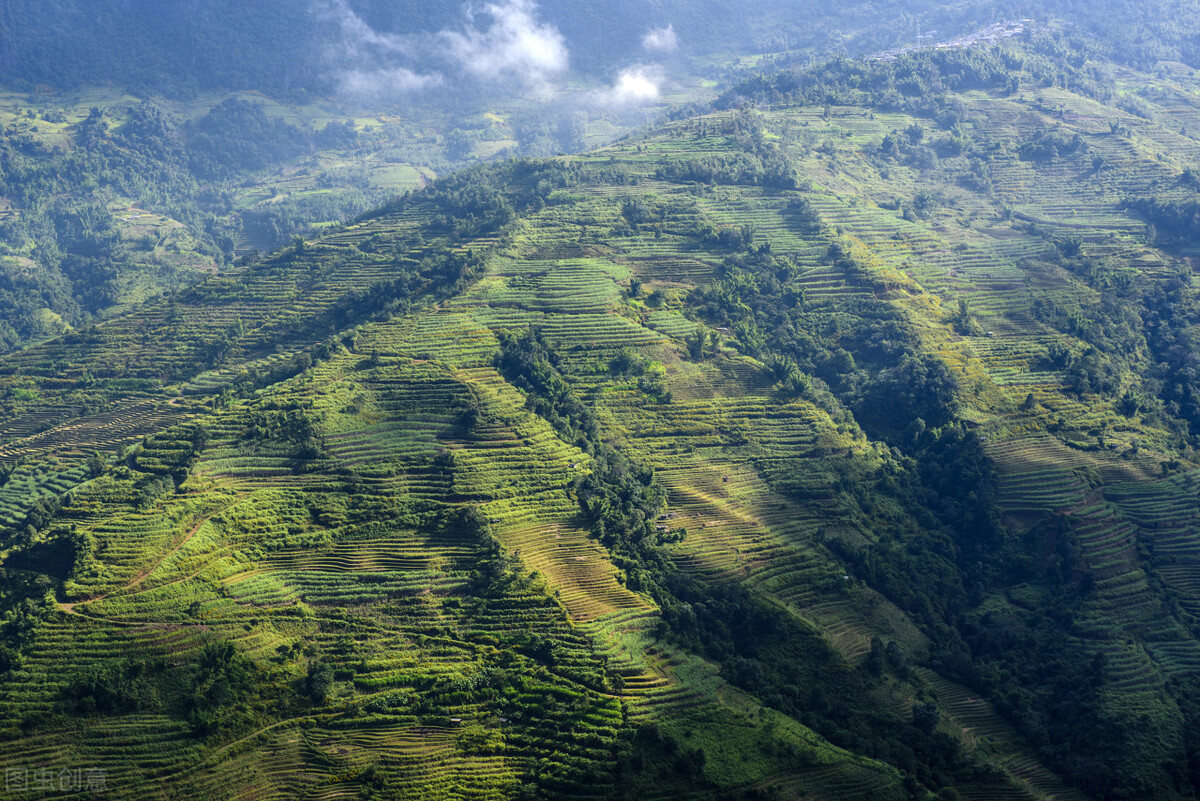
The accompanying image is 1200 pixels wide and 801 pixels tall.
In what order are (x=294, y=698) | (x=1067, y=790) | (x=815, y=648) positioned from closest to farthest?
(x=294, y=698), (x=1067, y=790), (x=815, y=648)

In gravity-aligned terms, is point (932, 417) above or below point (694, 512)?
above

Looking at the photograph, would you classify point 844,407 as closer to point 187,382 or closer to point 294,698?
point 294,698

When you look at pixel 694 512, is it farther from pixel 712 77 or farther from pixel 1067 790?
pixel 712 77

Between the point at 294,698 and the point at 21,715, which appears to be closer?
the point at 21,715

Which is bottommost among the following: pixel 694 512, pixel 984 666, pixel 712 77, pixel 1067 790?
pixel 1067 790

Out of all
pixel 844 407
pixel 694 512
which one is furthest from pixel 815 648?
pixel 844 407

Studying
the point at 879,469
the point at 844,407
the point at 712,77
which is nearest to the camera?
the point at 879,469
